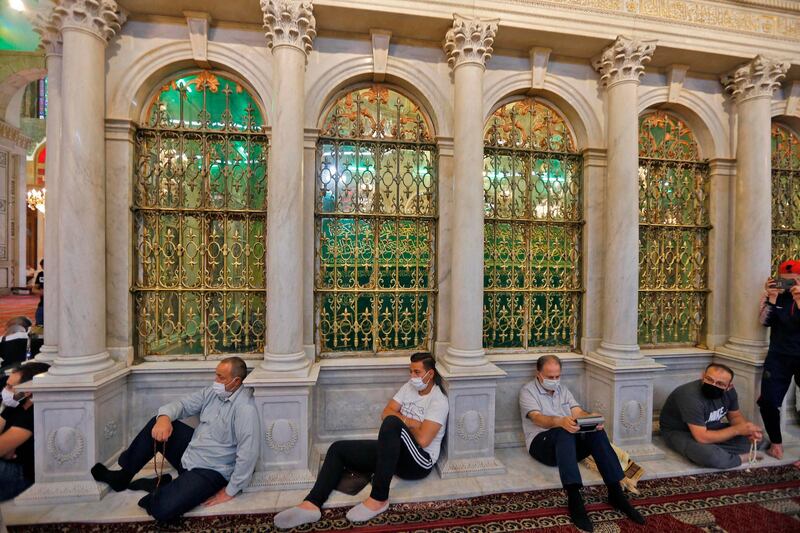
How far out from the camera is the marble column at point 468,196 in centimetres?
335

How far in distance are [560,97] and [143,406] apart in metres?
5.25

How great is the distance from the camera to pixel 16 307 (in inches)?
369

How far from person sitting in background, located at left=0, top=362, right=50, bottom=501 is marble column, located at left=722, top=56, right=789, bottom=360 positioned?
22.4ft

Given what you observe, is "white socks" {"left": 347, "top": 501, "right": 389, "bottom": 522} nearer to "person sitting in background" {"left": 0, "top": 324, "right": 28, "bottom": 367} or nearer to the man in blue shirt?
the man in blue shirt

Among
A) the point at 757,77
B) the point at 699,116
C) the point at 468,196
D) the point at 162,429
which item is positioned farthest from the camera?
the point at 699,116

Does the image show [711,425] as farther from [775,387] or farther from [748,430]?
[775,387]

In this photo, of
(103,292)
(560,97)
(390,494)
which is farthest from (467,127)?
(103,292)

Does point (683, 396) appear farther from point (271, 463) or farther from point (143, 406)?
point (143, 406)

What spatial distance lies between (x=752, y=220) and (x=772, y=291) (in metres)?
0.79

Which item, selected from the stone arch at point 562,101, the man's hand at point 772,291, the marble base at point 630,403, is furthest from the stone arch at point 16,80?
the man's hand at point 772,291

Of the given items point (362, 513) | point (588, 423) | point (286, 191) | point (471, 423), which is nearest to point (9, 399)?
point (286, 191)

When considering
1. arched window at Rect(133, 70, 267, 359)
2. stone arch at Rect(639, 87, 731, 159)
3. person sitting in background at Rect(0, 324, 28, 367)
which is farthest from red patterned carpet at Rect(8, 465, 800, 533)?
stone arch at Rect(639, 87, 731, 159)

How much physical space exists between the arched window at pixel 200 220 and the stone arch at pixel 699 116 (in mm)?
4321

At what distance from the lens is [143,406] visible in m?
3.36
